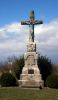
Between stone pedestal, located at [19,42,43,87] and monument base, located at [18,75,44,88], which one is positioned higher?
stone pedestal, located at [19,42,43,87]

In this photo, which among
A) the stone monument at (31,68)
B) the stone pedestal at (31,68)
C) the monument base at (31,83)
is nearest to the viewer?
the monument base at (31,83)

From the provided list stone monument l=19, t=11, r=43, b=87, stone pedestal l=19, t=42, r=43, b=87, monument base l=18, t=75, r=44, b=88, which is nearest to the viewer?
monument base l=18, t=75, r=44, b=88

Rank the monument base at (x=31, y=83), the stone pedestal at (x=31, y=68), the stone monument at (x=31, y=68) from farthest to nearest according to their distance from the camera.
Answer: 1. the stone pedestal at (x=31, y=68)
2. the stone monument at (x=31, y=68)
3. the monument base at (x=31, y=83)

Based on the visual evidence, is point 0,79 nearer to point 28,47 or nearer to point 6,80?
point 6,80

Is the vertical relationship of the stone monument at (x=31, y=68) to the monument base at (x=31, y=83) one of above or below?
above

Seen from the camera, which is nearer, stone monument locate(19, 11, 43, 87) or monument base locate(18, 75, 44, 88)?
monument base locate(18, 75, 44, 88)

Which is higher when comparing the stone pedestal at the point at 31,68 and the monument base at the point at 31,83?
the stone pedestal at the point at 31,68

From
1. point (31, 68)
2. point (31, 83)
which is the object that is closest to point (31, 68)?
point (31, 68)

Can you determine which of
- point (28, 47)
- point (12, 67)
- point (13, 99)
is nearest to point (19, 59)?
point (12, 67)

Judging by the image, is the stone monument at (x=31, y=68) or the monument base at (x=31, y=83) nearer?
the monument base at (x=31, y=83)

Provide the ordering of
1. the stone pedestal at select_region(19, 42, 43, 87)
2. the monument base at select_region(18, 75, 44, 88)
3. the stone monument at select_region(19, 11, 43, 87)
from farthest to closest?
1. the stone pedestal at select_region(19, 42, 43, 87)
2. the stone monument at select_region(19, 11, 43, 87)
3. the monument base at select_region(18, 75, 44, 88)

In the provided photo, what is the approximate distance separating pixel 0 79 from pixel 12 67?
7.65m

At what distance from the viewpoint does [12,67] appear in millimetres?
41344

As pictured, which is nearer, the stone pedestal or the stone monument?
the stone monument
